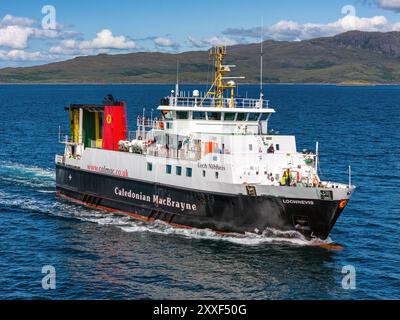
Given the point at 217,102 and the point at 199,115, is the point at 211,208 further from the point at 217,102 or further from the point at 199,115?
the point at 217,102

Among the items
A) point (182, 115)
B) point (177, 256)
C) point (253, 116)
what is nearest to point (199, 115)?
point (182, 115)

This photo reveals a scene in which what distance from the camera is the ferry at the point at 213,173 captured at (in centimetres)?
3759

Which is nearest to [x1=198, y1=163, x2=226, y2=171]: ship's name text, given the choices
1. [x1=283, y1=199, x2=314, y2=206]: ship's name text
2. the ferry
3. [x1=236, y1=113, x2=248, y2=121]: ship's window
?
the ferry

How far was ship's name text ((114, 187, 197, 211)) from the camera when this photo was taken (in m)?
41.4

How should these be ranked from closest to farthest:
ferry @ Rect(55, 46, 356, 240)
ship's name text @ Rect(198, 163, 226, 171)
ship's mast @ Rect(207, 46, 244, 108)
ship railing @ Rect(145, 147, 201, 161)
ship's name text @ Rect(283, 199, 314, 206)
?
1. ship's name text @ Rect(283, 199, 314, 206)
2. ferry @ Rect(55, 46, 356, 240)
3. ship's name text @ Rect(198, 163, 226, 171)
4. ship railing @ Rect(145, 147, 201, 161)
5. ship's mast @ Rect(207, 46, 244, 108)

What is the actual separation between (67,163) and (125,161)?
28.4 feet

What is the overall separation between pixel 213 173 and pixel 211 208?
2249 millimetres

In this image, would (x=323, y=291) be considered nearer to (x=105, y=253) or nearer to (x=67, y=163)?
(x=105, y=253)

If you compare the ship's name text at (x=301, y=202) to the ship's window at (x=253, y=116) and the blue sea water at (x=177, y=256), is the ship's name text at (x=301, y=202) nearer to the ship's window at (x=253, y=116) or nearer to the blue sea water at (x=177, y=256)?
the blue sea water at (x=177, y=256)

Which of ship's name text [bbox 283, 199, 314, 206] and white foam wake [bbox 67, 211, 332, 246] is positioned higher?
ship's name text [bbox 283, 199, 314, 206]

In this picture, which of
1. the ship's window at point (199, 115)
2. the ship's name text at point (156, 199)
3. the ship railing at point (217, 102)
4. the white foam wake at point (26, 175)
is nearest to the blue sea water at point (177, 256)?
the white foam wake at point (26, 175)

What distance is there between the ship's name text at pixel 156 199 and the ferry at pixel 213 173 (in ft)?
0.23

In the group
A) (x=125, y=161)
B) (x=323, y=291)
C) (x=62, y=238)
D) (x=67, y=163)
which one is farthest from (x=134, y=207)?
(x=323, y=291)

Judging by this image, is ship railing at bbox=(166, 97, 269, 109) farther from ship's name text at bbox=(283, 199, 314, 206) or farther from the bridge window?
ship's name text at bbox=(283, 199, 314, 206)
